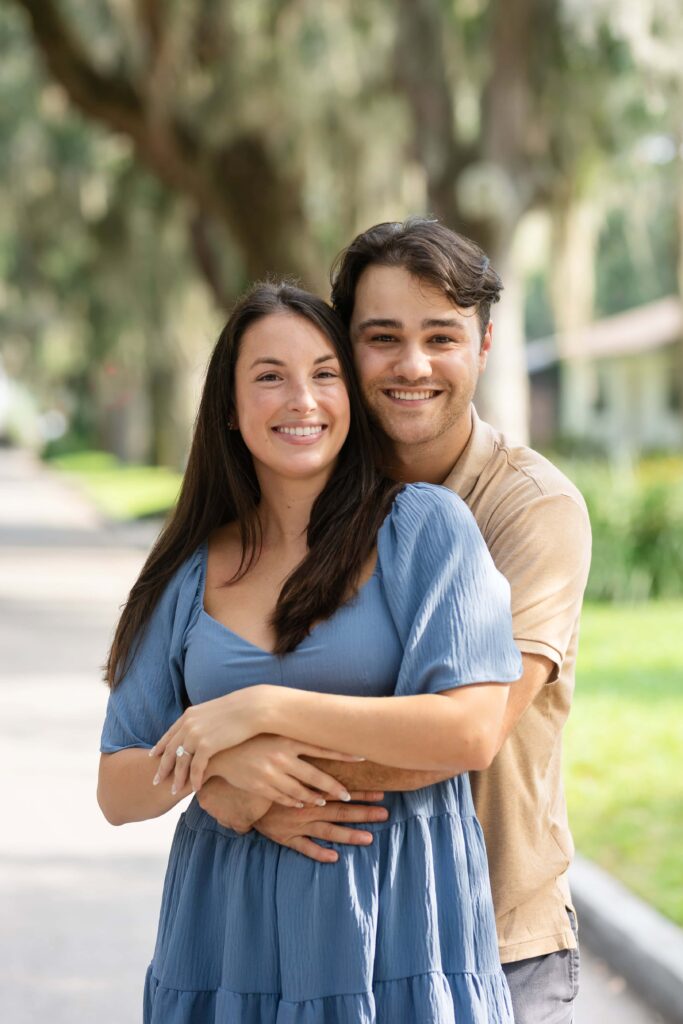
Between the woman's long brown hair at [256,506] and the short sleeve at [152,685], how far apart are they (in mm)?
22

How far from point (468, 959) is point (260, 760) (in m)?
0.44

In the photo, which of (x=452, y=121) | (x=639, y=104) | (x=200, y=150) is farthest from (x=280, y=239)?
(x=639, y=104)

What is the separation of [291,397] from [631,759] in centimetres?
494

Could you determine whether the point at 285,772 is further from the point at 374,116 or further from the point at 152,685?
the point at 374,116

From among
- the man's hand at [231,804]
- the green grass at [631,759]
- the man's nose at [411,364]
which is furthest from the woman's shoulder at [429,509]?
the green grass at [631,759]

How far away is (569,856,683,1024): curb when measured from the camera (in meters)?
4.22

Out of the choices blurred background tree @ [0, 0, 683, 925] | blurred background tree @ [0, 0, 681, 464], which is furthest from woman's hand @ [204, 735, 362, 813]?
blurred background tree @ [0, 0, 681, 464]

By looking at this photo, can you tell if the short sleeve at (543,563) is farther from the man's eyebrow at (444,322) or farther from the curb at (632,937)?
the curb at (632,937)

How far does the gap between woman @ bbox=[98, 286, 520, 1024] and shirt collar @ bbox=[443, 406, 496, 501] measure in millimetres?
209

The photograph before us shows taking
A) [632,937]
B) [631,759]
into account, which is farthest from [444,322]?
[631,759]

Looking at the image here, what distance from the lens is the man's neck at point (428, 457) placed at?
8.62 feet

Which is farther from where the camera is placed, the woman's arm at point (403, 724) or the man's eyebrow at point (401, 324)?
the man's eyebrow at point (401, 324)

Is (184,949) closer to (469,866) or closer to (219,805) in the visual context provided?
(219,805)

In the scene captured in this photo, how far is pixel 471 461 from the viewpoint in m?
2.59
